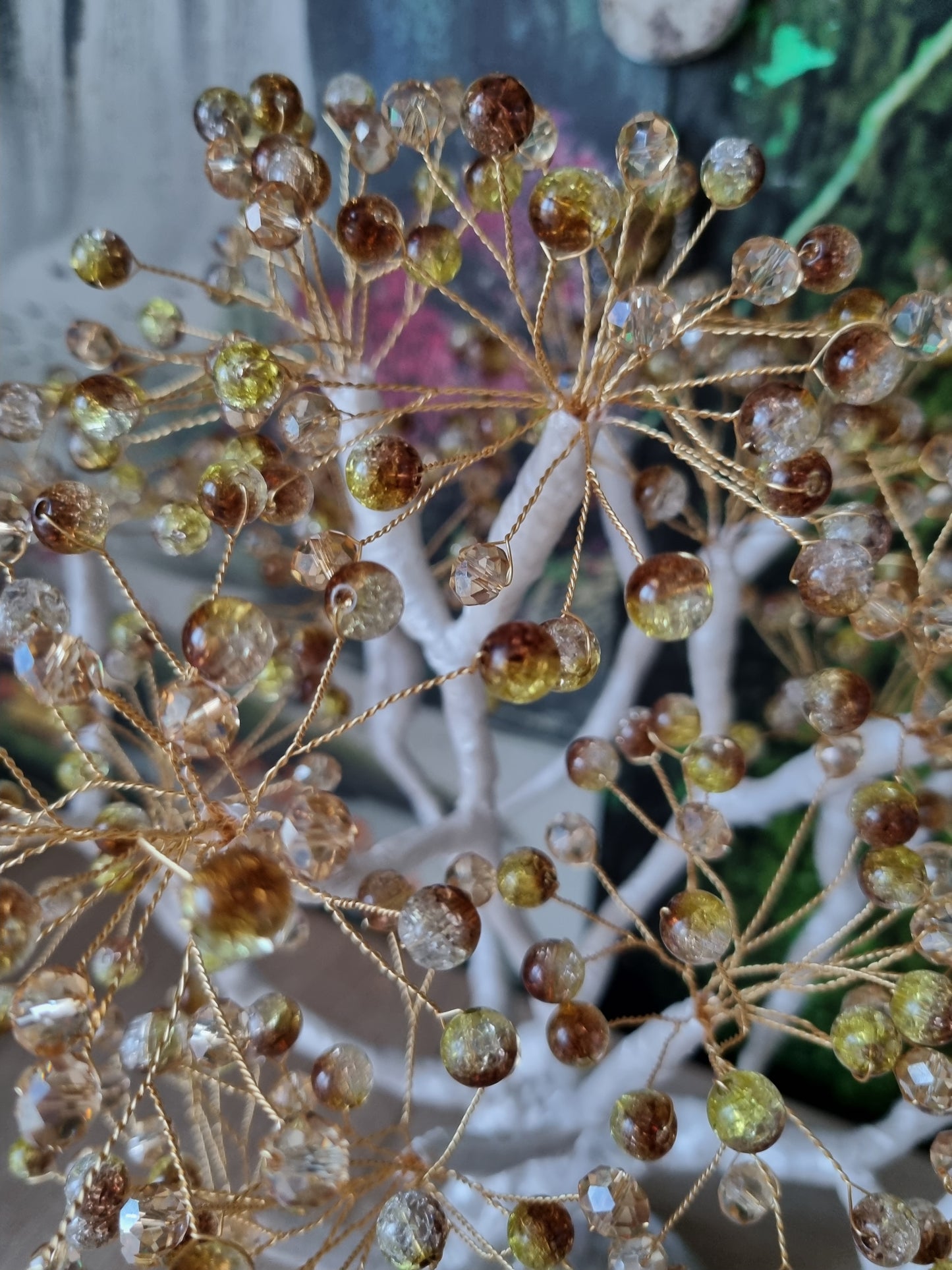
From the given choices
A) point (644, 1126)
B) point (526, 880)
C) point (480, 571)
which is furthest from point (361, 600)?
point (644, 1126)

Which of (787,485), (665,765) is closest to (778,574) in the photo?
(665,765)

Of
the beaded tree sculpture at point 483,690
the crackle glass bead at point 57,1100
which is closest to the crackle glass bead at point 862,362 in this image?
the beaded tree sculpture at point 483,690

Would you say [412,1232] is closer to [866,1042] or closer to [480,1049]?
[480,1049]

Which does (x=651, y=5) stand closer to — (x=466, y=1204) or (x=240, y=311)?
(x=240, y=311)

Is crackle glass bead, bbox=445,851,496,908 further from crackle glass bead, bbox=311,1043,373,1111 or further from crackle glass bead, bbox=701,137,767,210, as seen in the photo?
crackle glass bead, bbox=701,137,767,210

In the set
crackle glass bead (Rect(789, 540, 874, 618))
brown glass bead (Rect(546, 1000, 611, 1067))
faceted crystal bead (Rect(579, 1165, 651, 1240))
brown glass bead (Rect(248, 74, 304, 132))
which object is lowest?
faceted crystal bead (Rect(579, 1165, 651, 1240))

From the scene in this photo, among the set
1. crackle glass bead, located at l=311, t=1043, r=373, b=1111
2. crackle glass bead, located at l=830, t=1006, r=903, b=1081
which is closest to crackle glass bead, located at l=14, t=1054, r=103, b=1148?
crackle glass bead, located at l=311, t=1043, r=373, b=1111

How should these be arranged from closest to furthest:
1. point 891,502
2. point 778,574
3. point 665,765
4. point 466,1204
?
point 891,502, point 466,1204, point 778,574, point 665,765
